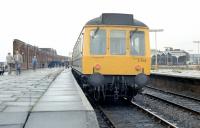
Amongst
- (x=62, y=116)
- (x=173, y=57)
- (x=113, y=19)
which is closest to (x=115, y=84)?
(x=113, y=19)

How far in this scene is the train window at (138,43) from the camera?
14.4 m

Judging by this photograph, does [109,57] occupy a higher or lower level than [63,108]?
higher

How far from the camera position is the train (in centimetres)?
1385

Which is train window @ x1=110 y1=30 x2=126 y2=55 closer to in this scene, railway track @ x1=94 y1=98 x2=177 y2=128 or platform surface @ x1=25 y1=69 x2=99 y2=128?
railway track @ x1=94 y1=98 x2=177 y2=128

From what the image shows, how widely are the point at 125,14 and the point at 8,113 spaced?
23.4ft

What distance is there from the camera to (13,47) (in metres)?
36.7

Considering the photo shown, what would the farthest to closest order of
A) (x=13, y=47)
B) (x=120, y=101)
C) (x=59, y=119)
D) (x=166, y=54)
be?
(x=166, y=54)
(x=13, y=47)
(x=120, y=101)
(x=59, y=119)

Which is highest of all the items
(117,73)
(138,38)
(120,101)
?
(138,38)

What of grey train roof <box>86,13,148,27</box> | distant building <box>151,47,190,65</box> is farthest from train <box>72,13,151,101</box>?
distant building <box>151,47,190,65</box>

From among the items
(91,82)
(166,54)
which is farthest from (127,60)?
(166,54)

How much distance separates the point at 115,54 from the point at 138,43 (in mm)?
977

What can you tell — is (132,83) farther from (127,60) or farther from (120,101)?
(120,101)

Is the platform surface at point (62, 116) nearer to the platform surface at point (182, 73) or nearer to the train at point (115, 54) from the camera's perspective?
the train at point (115, 54)

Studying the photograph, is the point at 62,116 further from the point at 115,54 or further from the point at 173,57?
the point at 173,57
